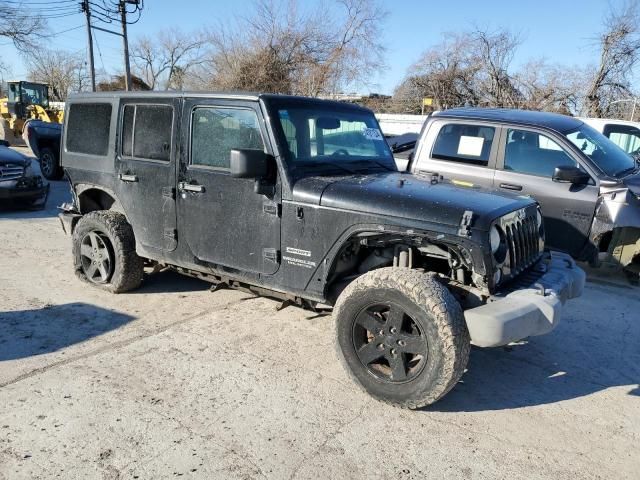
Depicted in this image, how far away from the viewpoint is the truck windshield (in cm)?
576

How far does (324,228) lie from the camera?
3.55 metres

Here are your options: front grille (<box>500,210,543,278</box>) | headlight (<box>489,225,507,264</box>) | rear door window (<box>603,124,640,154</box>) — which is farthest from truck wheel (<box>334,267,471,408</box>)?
rear door window (<box>603,124,640,154</box>)

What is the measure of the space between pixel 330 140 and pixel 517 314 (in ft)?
6.54

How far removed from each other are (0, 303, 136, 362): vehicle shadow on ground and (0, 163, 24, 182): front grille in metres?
5.08

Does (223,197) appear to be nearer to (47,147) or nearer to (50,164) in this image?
(50,164)

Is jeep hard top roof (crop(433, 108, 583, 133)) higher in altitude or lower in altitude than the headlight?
higher

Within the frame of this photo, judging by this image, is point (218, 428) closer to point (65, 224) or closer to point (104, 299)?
point (104, 299)

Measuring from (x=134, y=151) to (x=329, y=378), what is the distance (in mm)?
2638

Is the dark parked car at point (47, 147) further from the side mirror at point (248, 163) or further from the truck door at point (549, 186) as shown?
the side mirror at point (248, 163)

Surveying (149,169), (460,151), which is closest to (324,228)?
(149,169)

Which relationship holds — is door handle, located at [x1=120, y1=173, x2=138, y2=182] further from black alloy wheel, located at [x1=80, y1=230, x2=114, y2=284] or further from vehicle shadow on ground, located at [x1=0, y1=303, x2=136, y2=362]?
vehicle shadow on ground, located at [x1=0, y1=303, x2=136, y2=362]

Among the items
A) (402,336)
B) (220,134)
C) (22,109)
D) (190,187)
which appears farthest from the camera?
(22,109)

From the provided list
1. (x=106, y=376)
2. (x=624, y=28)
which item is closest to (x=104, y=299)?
(x=106, y=376)

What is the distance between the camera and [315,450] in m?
2.85
